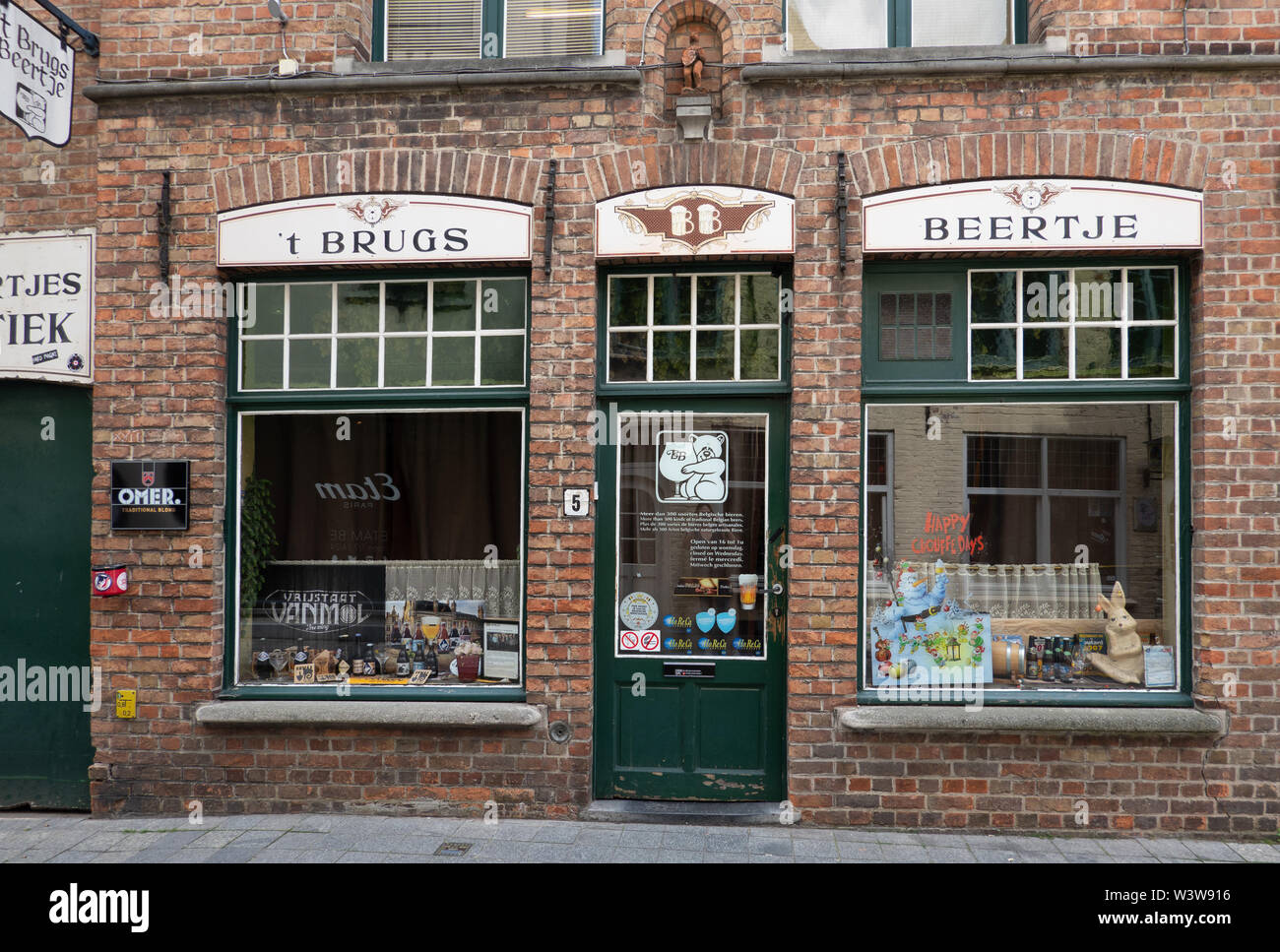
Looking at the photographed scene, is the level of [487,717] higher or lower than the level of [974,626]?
lower

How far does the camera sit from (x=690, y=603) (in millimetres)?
5793

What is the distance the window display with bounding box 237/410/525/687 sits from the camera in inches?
235

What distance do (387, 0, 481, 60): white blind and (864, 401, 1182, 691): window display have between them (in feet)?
12.0

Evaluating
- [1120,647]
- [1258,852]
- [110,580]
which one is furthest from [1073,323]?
[110,580]

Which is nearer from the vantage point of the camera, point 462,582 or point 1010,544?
point 1010,544

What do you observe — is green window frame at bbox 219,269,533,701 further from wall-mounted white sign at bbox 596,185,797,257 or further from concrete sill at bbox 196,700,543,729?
wall-mounted white sign at bbox 596,185,797,257

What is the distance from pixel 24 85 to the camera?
17.1ft

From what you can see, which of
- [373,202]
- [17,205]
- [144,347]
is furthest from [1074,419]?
[17,205]

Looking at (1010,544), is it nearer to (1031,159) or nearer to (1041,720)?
(1041,720)

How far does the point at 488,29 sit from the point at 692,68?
5.02 feet

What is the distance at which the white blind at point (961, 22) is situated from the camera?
584 cm

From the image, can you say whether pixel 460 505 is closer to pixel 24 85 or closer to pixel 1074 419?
pixel 24 85

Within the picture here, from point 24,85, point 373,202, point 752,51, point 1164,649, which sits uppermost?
point 752,51

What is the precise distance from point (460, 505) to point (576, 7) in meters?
3.40
